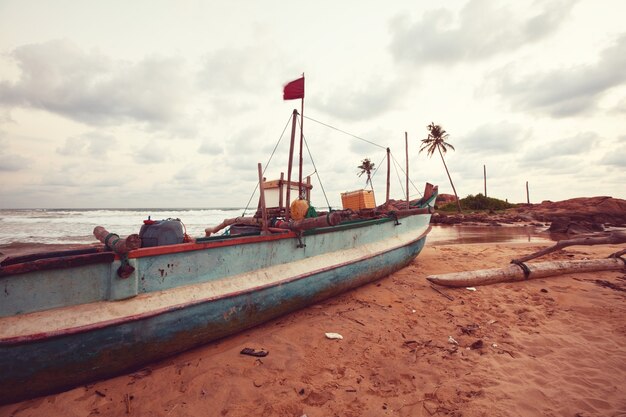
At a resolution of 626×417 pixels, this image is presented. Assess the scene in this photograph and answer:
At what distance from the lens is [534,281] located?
8.20 m

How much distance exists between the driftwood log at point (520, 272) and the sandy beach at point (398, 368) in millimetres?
1084

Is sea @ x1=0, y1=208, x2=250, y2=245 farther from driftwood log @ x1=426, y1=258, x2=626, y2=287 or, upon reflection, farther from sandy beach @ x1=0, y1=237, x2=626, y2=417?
driftwood log @ x1=426, y1=258, x2=626, y2=287

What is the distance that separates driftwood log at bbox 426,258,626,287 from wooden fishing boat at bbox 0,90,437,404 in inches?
150

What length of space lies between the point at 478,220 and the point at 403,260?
25091 mm

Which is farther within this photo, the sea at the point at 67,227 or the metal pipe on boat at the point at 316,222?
→ the sea at the point at 67,227

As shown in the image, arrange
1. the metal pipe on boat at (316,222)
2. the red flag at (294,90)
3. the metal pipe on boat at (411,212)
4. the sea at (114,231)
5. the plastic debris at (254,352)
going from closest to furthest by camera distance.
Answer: the plastic debris at (254,352), the metal pipe on boat at (316,222), the red flag at (294,90), the metal pipe on boat at (411,212), the sea at (114,231)

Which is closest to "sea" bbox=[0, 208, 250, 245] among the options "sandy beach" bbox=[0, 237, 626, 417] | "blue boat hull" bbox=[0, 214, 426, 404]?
"blue boat hull" bbox=[0, 214, 426, 404]

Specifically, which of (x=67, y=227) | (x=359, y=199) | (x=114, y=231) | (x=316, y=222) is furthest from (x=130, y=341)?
(x=67, y=227)

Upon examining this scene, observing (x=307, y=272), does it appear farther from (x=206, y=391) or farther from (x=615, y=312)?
(x=615, y=312)

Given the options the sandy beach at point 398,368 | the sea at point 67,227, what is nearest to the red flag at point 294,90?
the sea at point 67,227

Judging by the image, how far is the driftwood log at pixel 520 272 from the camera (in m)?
7.72

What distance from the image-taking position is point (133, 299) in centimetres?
382

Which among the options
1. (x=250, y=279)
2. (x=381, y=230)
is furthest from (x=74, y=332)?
(x=381, y=230)

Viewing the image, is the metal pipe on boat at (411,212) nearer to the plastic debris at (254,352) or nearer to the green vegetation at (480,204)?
the plastic debris at (254,352)
